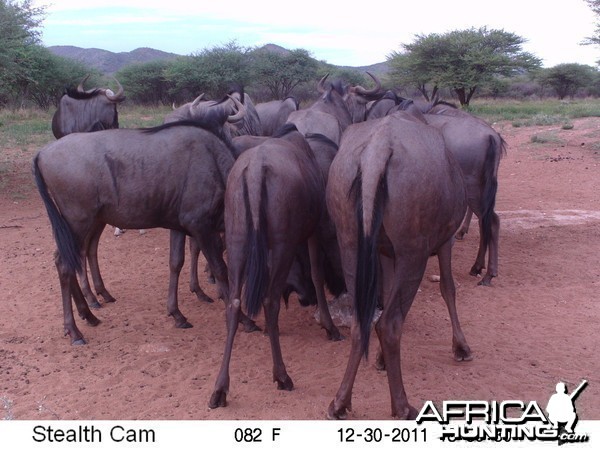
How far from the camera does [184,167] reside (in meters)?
5.07

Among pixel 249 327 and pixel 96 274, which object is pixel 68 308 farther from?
pixel 249 327

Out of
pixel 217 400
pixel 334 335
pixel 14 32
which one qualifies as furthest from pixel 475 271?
pixel 14 32

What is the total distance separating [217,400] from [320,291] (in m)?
1.50

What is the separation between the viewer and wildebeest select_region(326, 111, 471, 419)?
11.4ft

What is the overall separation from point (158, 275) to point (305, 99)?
26758 millimetres

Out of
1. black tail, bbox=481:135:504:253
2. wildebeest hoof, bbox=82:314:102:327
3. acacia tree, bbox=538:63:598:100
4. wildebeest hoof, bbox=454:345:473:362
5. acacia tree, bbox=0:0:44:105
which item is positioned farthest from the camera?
acacia tree, bbox=538:63:598:100

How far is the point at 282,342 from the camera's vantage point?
5.23 metres

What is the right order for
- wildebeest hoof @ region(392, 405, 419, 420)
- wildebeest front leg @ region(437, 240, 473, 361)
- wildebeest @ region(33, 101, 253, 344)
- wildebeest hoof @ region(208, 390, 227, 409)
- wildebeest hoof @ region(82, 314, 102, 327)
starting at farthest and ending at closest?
wildebeest hoof @ region(82, 314, 102, 327) → wildebeest @ region(33, 101, 253, 344) → wildebeest front leg @ region(437, 240, 473, 361) → wildebeest hoof @ region(208, 390, 227, 409) → wildebeest hoof @ region(392, 405, 419, 420)

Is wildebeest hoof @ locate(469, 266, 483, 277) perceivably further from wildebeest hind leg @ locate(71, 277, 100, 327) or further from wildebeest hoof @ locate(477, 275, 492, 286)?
wildebeest hind leg @ locate(71, 277, 100, 327)

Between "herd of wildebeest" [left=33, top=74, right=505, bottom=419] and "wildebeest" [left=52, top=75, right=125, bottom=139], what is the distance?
5.76ft

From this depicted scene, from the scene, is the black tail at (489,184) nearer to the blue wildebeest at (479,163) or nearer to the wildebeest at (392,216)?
the blue wildebeest at (479,163)

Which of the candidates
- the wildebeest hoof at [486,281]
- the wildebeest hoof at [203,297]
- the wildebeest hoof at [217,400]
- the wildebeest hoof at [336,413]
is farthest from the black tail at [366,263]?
the wildebeest hoof at [486,281]

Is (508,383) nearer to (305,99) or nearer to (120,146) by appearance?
(120,146)

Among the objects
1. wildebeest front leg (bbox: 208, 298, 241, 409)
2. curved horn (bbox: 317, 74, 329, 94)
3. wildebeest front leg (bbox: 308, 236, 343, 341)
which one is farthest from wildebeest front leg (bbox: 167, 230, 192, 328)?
curved horn (bbox: 317, 74, 329, 94)
